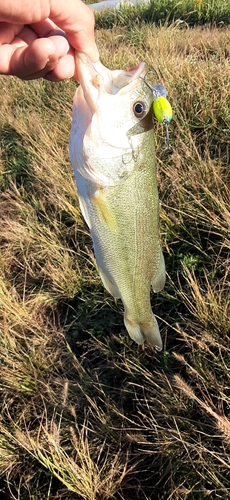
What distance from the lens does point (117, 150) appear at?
158 centimetres

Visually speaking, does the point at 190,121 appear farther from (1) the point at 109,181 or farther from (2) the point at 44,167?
(1) the point at 109,181

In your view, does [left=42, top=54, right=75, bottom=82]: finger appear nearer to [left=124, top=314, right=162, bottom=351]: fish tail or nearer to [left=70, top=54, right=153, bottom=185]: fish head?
[left=70, top=54, right=153, bottom=185]: fish head

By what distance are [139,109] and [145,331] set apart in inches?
38.5

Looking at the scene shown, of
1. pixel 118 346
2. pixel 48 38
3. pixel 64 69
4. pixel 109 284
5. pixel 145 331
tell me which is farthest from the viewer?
pixel 118 346

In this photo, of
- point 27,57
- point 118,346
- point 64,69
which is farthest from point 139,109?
point 118,346

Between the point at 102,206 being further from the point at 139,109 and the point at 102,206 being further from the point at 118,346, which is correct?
the point at 118,346

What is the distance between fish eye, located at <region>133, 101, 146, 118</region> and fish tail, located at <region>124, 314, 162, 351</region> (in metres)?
0.88

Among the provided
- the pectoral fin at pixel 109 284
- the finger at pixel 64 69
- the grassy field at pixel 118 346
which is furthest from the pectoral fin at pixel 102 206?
the grassy field at pixel 118 346

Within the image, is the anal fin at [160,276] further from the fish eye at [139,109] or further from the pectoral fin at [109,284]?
the fish eye at [139,109]

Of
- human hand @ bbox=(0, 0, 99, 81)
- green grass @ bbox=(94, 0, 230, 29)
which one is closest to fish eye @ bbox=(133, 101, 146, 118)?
human hand @ bbox=(0, 0, 99, 81)

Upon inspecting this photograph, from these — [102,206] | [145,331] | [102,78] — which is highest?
[102,78]

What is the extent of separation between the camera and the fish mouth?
4.70 ft

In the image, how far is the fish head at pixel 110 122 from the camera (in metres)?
1.50

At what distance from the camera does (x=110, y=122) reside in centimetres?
154
